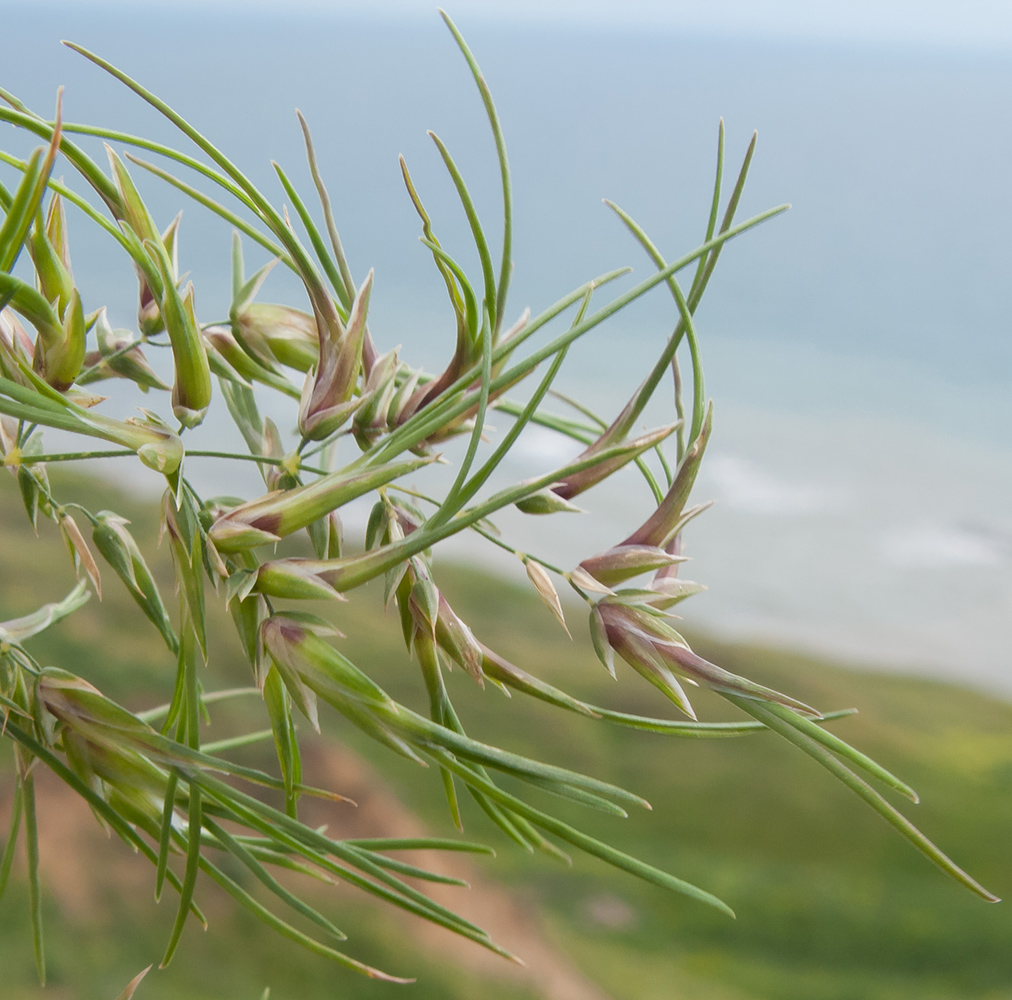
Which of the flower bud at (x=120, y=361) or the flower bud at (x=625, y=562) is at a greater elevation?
the flower bud at (x=120, y=361)

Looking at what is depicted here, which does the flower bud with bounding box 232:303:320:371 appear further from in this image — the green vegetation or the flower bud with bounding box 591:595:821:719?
the green vegetation

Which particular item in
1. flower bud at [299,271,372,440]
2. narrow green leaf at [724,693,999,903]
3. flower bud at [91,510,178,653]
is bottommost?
flower bud at [91,510,178,653]

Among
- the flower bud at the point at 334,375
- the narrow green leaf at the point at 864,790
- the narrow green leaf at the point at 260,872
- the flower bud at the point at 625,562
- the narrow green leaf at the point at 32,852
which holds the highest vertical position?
the flower bud at the point at 334,375

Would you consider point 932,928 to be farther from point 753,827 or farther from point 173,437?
point 173,437

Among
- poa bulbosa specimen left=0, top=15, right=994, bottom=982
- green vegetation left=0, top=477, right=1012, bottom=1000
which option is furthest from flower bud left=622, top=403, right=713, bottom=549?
green vegetation left=0, top=477, right=1012, bottom=1000

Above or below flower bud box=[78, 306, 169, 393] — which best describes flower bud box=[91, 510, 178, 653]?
below

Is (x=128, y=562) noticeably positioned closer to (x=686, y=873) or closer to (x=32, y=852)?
(x=32, y=852)

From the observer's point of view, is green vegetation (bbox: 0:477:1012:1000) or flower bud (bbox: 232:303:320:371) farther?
green vegetation (bbox: 0:477:1012:1000)

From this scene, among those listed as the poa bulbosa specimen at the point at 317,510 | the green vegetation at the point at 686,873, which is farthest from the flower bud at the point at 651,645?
the green vegetation at the point at 686,873

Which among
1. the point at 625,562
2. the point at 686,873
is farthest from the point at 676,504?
the point at 686,873

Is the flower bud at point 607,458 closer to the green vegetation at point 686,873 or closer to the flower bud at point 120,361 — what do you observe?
the flower bud at point 120,361
